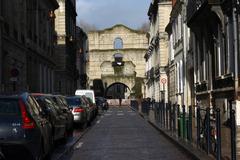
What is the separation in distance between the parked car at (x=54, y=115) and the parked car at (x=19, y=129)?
11.3ft

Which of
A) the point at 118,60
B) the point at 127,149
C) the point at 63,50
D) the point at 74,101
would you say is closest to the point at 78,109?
the point at 74,101

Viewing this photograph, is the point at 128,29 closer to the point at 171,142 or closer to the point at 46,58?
the point at 46,58

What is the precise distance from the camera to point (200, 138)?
1677 centimetres

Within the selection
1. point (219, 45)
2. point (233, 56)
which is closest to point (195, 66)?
point (219, 45)

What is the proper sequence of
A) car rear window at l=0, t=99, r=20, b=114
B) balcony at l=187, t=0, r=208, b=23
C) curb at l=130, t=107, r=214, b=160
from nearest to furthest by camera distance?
1. car rear window at l=0, t=99, r=20, b=114
2. curb at l=130, t=107, r=214, b=160
3. balcony at l=187, t=0, r=208, b=23

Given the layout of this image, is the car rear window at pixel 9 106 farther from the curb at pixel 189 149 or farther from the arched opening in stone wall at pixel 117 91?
the arched opening in stone wall at pixel 117 91

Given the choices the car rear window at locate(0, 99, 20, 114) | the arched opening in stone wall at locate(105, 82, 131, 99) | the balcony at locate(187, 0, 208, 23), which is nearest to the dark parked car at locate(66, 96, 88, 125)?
the balcony at locate(187, 0, 208, 23)

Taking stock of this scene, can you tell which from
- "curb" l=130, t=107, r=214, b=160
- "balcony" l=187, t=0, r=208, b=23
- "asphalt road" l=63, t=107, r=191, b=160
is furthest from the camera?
"balcony" l=187, t=0, r=208, b=23

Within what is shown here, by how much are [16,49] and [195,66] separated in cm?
1185

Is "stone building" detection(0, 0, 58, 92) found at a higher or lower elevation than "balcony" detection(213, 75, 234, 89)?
higher

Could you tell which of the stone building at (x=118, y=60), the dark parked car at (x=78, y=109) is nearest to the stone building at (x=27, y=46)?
the dark parked car at (x=78, y=109)

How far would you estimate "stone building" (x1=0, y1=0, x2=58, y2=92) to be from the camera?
36781 millimetres

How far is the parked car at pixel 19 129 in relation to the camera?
12.8 m

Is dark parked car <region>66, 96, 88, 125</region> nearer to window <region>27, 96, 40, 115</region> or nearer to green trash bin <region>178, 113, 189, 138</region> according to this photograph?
green trash bin <region>178, 113, 189, 138</region>
